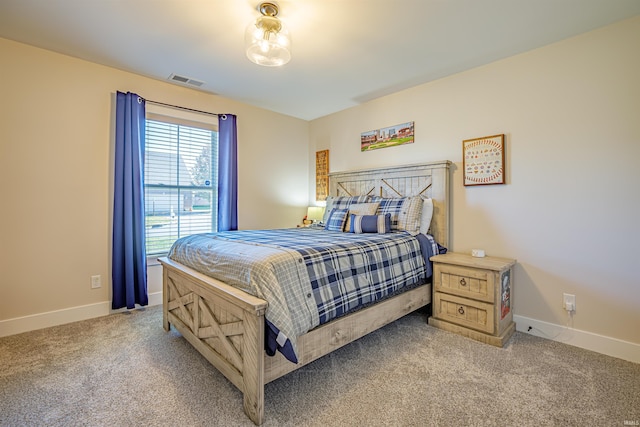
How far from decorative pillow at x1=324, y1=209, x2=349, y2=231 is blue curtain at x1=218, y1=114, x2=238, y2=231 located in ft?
4.11

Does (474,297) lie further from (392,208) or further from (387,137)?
(387,137)

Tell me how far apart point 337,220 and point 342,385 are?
5.67 ft

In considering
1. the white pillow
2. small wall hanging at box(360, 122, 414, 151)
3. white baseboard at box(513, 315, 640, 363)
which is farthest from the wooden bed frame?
white baseboard at box(513, 315, 640, 363)

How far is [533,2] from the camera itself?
1.90 meters

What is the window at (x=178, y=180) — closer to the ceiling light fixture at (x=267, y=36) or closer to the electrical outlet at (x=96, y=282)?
the electrical outlet at (x=96, y=282)

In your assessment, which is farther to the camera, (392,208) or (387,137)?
(387,137)

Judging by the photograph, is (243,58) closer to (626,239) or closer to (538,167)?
(538,167)

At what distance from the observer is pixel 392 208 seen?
120 inches

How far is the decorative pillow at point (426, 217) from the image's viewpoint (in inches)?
114

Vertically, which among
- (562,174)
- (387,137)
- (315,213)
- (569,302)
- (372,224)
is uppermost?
(387,137)

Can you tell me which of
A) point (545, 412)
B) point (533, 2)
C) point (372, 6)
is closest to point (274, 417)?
point (545, 412)

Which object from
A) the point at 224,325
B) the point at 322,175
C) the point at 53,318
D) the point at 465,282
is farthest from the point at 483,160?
the point at 53,318

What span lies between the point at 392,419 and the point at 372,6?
251cm

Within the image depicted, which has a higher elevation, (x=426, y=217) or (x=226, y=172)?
(x=226, y=172)
